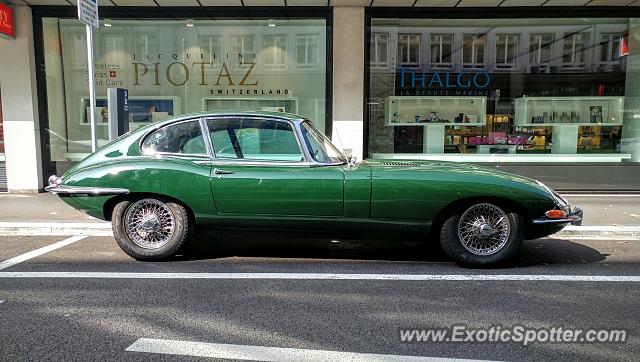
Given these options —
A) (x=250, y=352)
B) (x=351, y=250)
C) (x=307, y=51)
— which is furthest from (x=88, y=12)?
(x=250, y=352)

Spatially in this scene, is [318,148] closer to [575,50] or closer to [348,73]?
[348,73]

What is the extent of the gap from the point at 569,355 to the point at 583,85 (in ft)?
29.4

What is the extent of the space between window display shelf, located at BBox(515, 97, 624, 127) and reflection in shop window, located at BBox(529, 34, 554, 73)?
0.74m

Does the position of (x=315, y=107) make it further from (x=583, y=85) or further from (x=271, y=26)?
(x=583, y=85)

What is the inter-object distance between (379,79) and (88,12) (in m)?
5.63

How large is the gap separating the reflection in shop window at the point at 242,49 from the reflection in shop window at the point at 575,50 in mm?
6662

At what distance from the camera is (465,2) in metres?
9.05

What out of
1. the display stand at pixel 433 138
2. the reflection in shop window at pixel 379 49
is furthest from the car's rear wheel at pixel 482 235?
the display stand at pixel 433 138

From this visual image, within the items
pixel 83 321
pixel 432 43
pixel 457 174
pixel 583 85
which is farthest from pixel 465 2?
pixel 83 321

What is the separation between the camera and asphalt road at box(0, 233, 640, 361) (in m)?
3.01

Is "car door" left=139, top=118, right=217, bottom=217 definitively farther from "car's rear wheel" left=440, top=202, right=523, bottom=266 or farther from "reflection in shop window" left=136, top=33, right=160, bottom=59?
"reflection in shop window" left=136, top=33, right=160, bottom=59

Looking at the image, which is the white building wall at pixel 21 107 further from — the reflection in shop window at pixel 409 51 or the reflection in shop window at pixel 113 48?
the reflection in shop window at pixel 409 51

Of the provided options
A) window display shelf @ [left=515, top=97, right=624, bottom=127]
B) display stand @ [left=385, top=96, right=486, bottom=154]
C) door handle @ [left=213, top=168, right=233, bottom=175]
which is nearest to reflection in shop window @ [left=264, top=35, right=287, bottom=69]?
display stand @ [left=385, top=96, right=486, bottom=154]

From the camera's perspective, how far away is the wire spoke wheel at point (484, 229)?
4.61m
